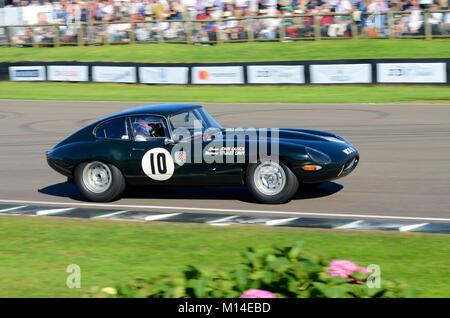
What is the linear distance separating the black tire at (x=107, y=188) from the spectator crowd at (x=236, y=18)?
20.0 m

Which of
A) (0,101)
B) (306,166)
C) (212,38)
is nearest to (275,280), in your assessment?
(306,166)

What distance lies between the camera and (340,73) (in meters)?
22.4

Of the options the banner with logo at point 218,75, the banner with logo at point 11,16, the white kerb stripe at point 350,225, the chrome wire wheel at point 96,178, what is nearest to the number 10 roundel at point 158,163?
the chrome wire wheel at point 96,178

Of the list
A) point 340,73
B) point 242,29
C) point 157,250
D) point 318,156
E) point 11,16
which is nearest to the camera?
point 157,250

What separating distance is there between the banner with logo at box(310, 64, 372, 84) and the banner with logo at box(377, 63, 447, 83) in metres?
0.47

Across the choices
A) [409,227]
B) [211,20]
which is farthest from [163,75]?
[409,227]

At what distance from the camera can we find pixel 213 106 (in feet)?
65.7

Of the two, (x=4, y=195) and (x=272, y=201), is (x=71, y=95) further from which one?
(x=272, y=201)

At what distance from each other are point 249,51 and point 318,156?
70.8ft

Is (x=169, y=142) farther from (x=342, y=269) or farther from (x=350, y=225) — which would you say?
(x=342, y=269)

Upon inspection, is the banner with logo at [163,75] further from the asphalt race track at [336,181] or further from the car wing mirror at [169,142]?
the car wing mirror at [169,142]

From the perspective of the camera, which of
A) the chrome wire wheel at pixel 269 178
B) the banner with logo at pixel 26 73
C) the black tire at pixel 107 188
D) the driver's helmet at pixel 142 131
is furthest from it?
the banner with logo at pixel 26 73

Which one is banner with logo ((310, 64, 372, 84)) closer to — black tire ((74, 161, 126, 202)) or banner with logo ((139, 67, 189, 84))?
banner with logo ((139, 67, 189, 84))

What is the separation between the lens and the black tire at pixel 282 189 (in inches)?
322
